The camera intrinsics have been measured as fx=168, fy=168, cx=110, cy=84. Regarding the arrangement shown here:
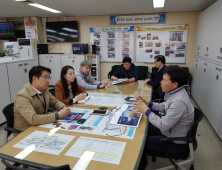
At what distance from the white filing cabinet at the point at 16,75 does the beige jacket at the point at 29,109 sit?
6.60 ft

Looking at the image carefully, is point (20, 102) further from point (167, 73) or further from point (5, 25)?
point (5, 25)

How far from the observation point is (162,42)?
534cm

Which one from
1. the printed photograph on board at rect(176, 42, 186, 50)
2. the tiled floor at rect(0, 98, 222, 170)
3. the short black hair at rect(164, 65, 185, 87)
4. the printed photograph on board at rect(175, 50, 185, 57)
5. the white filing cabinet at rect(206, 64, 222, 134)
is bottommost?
the tiled floor at rect(0, 98, 222, 170)

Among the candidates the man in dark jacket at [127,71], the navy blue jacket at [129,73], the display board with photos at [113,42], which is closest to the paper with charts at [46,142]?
the man in dark jacket at [127,71]

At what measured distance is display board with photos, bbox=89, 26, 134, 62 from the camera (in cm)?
556

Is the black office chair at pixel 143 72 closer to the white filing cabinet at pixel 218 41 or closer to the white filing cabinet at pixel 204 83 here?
the white filing cabinet at pixel 204 83

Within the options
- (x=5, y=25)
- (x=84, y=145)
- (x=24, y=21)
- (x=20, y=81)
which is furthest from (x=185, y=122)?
(x=5, y=25)

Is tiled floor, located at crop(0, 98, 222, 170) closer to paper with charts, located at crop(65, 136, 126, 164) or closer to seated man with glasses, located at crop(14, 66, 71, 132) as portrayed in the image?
seated man with glasses, located at crop(14, 66, 71, 132)

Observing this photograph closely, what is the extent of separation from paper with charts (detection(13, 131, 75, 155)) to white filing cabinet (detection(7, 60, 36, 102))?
8.19 ft

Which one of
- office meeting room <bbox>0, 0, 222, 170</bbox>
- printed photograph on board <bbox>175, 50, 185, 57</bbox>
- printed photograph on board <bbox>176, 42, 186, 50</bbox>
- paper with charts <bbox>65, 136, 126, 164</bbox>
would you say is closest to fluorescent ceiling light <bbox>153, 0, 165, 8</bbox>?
office meeting room <bbox>0, 0, 222, 170</bbox>

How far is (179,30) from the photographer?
512 centimetres

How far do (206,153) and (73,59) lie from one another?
4.69 metres

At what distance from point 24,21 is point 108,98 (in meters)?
5.33

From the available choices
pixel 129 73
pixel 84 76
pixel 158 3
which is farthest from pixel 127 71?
pixel 158 3
